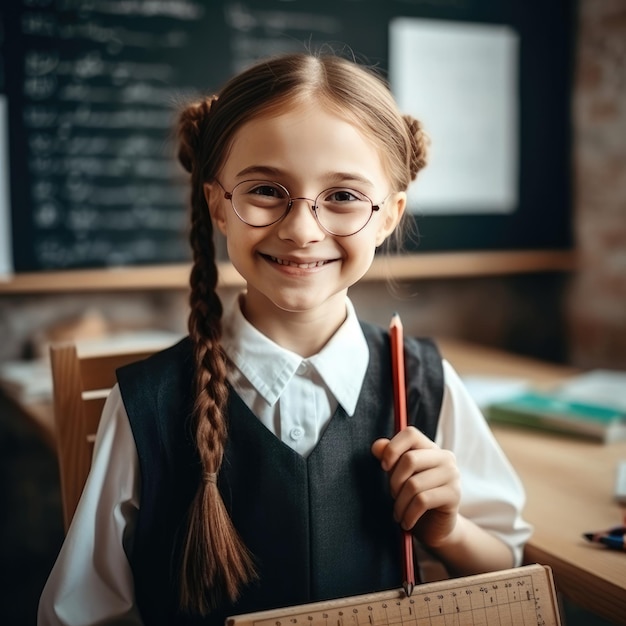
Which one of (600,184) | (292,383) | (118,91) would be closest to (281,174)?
(292,383)

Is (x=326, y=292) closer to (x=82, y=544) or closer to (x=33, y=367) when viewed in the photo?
(x=82, y=544)

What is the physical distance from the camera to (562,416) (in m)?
1.49

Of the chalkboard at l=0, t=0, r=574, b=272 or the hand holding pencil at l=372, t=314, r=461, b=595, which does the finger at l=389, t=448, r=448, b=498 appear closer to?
the hand holding pencil at l=372, t=314, r=461, b=595

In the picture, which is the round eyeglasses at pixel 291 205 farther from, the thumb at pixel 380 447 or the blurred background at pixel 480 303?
the blurred background at pixel 480 303

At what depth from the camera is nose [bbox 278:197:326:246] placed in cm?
85

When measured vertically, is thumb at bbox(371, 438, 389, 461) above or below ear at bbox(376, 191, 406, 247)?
below

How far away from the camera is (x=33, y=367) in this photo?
6.48ft

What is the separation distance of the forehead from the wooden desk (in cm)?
55

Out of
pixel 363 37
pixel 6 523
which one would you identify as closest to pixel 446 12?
pixel 363 37

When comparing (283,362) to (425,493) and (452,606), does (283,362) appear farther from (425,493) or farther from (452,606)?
(452,606)

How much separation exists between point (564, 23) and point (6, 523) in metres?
2.37

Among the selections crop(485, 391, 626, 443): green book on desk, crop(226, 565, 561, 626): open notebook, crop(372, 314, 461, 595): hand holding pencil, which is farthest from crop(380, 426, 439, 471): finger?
crop(485, 391, 626, 443): green book on desk

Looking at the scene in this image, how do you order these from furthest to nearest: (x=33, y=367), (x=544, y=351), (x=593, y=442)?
(x=544, y=351) < (x=33, y=367) < (x=593, y=442)

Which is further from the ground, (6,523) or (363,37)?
(363,37)
